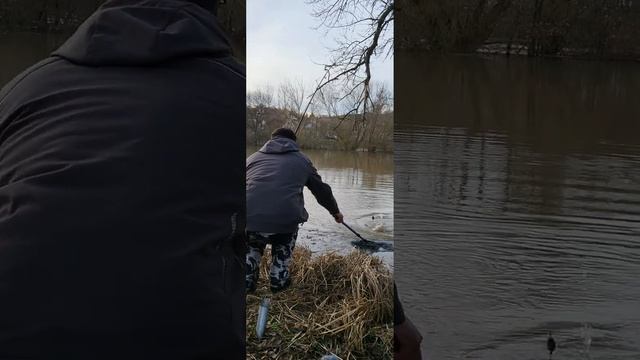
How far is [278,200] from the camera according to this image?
96 centimetres

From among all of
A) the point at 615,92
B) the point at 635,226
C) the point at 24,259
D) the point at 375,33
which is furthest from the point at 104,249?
the point at 615,92

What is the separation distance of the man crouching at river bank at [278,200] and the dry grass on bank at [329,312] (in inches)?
0.7

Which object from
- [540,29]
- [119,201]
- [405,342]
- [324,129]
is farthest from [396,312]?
[540,29]

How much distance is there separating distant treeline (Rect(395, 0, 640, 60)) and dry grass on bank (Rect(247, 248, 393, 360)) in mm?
8131

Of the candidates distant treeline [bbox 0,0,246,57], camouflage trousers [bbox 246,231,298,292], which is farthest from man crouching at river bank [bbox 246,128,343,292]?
distant treeline [bbox 0,0,246,57]

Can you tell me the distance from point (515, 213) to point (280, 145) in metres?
5.19

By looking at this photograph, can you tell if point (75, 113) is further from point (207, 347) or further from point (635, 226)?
point (635, 226)

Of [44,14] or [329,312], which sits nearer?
[329,312]

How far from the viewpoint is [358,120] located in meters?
1.00

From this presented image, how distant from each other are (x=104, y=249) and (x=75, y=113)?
14 cm

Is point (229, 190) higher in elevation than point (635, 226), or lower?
higher

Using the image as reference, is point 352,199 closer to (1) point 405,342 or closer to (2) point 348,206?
(2) point 348,206

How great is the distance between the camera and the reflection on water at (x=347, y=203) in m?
0.96

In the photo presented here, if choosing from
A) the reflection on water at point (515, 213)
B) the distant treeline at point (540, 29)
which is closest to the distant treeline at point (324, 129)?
the reflection on water at point (515, 213)
